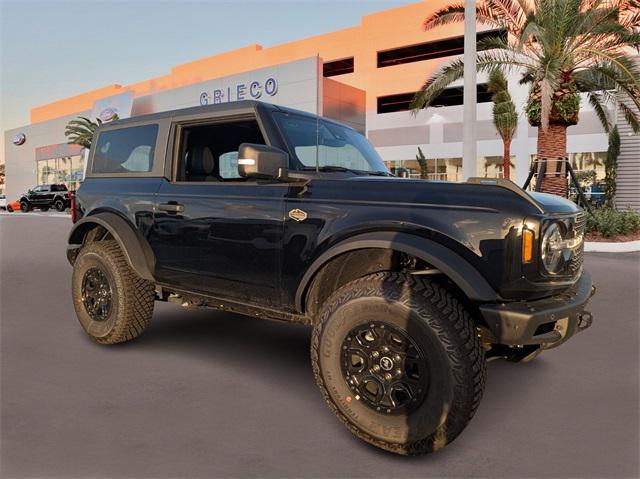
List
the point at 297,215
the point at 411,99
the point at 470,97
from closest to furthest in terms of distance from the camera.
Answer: the point at 297,215
the point at 470,97
the point at 411,99

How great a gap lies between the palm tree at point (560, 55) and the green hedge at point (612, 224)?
127 cm

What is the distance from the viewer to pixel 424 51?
3791 cm

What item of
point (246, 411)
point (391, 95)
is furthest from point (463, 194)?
point (391, 95)

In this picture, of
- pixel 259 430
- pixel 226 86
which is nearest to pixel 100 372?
pixel 259 430

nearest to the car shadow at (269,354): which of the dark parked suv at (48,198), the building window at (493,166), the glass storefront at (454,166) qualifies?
the glass storefront at (454,166)

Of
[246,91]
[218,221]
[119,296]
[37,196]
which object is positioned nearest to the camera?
[218,221]

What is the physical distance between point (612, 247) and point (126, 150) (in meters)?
11.5

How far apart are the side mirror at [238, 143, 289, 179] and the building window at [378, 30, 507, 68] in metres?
34.2

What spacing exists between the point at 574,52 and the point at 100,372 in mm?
14288

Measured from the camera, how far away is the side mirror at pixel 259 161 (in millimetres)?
3080

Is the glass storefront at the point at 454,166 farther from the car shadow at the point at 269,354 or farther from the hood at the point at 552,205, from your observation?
the hood at the point at 552,205

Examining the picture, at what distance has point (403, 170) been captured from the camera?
5043 mm

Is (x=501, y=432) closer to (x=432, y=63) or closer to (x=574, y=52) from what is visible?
(x=574, y=52)

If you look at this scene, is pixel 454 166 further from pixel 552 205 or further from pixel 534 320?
pixel 534 320
